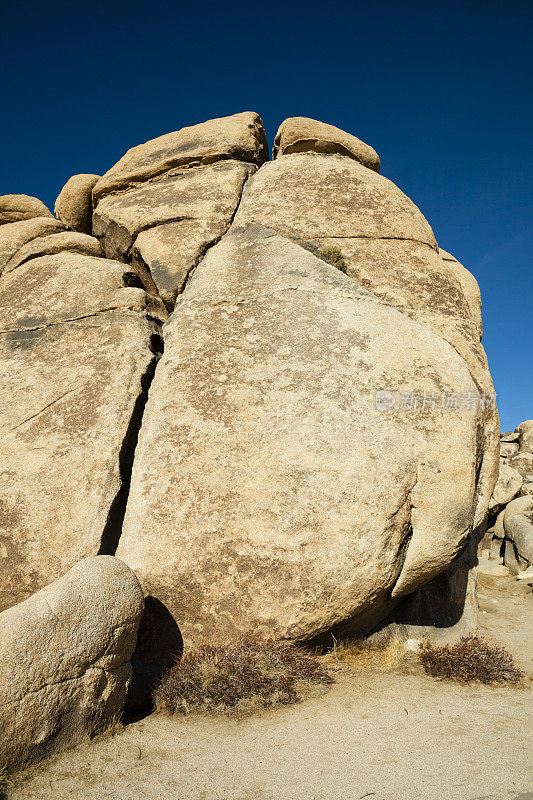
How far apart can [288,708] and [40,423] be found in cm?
363

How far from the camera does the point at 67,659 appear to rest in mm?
3268

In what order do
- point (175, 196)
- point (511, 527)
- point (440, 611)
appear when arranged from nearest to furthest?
1. point (440, 611)
2. point (175, 196)
3. point (511, 527)

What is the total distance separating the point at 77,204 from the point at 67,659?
8077 mm

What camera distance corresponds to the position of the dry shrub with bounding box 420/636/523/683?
4762 mm

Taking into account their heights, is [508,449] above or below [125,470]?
above

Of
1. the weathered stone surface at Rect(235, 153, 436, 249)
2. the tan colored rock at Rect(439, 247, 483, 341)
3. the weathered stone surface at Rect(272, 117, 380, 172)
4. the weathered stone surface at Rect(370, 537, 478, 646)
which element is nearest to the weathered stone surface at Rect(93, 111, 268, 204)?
the weathered stone surface at Rect(272, 117, 380, 172)

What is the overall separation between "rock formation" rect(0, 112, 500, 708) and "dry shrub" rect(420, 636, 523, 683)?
0.58 m

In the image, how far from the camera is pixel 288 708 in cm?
398

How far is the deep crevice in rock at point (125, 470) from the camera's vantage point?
475 centimetres

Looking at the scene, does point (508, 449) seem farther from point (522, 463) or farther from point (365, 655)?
point (365, 655)

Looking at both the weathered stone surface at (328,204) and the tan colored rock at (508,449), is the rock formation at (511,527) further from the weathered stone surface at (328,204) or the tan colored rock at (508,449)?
the tan colored rock at (508,449)

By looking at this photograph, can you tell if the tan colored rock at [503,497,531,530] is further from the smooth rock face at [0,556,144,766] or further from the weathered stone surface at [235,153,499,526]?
the smooth rock face at [0,556,144,766]

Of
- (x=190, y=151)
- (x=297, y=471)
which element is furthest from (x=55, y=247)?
(x=297, y=471)

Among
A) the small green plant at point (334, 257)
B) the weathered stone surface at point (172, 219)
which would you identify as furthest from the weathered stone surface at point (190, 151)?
the small green plant at point (334, 257)
